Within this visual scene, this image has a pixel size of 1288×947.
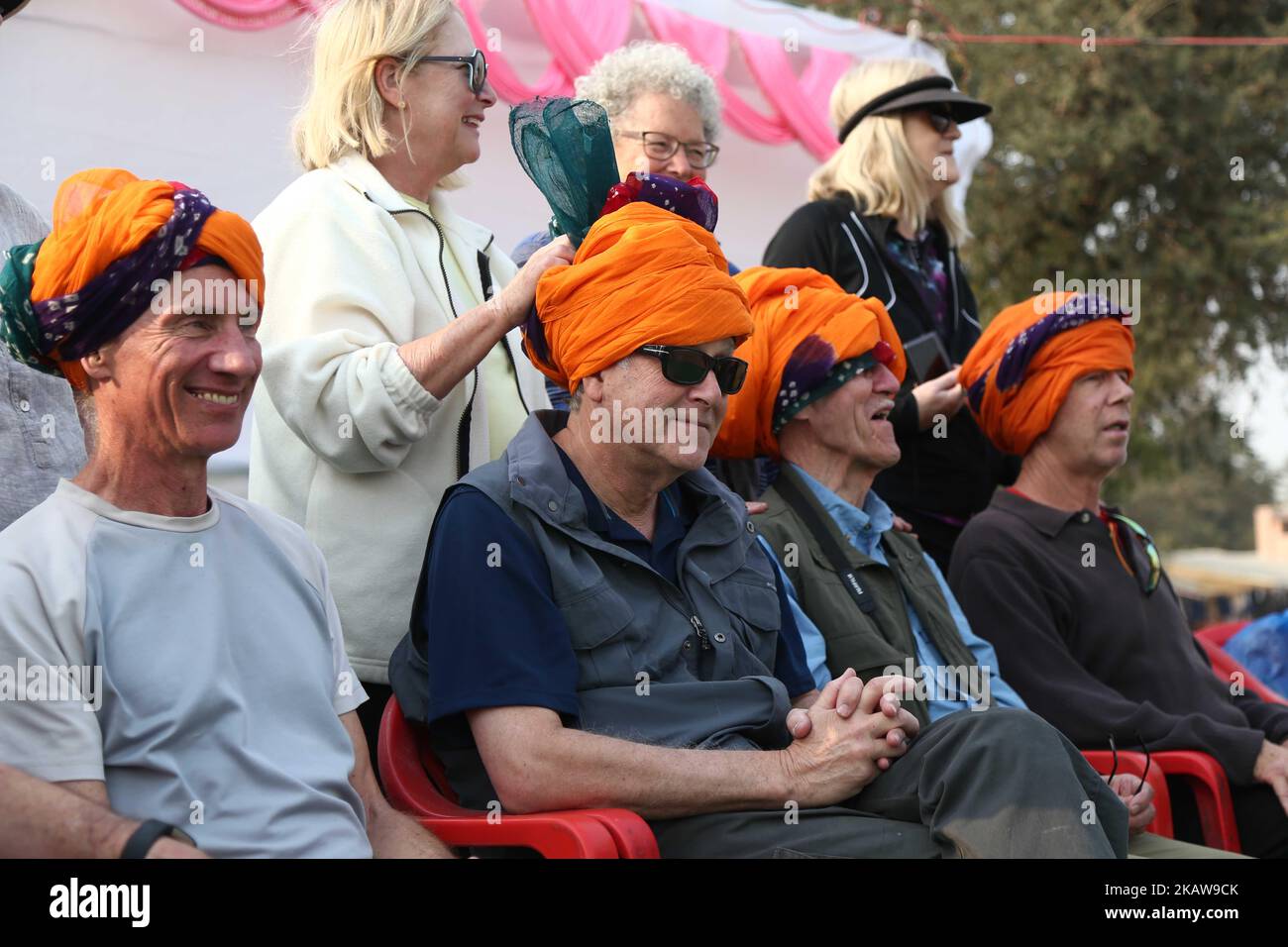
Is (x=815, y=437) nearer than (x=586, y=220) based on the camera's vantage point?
No

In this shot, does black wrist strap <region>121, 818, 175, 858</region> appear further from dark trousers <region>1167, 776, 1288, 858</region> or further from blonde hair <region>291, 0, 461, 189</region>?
dark trousers <region>1167, 776, 1288, 858</region>

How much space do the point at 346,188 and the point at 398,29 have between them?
0.39 m

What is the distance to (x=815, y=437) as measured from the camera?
13.0ft

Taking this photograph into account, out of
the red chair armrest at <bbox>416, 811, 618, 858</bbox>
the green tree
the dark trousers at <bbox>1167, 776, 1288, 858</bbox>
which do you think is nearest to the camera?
the red chair armrest at <bbox>416, 811, 618, 858</bbox>

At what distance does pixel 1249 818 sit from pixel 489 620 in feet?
8.12

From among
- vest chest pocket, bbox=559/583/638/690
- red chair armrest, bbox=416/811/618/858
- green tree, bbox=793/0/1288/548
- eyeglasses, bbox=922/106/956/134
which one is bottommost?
red chair armrest, bbox=416/811/618/858

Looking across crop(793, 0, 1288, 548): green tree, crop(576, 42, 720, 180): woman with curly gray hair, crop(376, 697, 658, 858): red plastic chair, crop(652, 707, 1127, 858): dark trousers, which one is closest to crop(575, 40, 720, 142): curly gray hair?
crop(576, 42, 720, 180): woman with curly gray hair

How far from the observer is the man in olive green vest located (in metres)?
3.72

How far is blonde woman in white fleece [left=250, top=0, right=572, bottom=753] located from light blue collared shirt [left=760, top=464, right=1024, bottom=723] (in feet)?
2.62

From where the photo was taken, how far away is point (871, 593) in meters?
3.73

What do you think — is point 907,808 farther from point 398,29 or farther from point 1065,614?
point 398,29

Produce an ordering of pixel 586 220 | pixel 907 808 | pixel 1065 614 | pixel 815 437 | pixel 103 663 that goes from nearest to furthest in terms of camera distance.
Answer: pixel 103 663, pixel 907 808, pixel 586 220, pixel 815 437, pixel 1065 614
